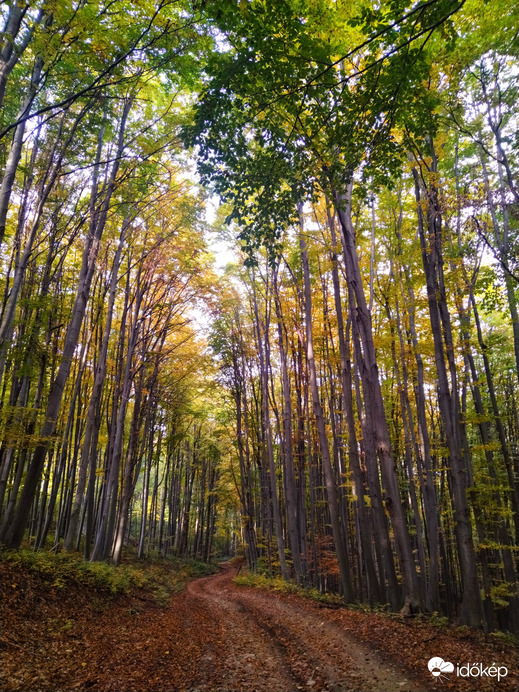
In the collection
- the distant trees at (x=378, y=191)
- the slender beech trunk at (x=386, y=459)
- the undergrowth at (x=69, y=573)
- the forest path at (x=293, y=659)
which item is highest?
the distant trees at (x=378, y=191)

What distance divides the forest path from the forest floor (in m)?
0.01

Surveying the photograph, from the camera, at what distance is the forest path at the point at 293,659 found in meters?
4.42

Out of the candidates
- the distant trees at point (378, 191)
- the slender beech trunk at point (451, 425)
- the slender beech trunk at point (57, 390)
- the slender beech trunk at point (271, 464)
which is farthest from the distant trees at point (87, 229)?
the slender beech trunk at point (451, 425)

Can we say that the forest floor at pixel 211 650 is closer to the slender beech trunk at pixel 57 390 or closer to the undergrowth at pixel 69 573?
the undergrowth at pixel 69 573

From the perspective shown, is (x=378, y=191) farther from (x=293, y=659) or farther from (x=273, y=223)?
(x=293, y=659)

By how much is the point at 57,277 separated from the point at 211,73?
790cm

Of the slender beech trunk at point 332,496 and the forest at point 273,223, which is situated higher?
the forest at point 273,223

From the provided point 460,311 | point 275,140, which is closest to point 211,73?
point 275,140

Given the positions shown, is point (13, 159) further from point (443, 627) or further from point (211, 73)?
point (443, 627)

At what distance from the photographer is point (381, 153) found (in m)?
5.12

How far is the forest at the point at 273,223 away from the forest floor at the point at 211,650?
5.33 ft

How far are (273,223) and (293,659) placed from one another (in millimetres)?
6591

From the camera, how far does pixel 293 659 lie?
531cm

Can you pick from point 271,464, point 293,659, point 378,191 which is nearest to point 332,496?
point 271,464
